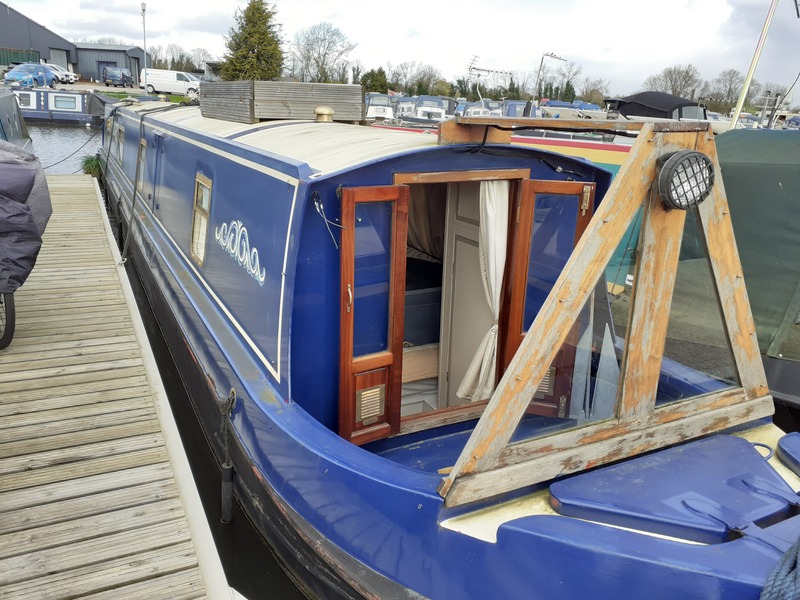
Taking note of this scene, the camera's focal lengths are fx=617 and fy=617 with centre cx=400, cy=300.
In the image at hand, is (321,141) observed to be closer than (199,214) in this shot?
Yes

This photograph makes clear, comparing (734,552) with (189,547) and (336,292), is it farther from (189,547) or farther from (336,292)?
(189,547)

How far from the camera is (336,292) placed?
3.19 meters

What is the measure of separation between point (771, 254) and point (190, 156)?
16.2ft

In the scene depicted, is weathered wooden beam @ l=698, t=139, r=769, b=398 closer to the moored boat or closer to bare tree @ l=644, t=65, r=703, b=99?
the moored boat

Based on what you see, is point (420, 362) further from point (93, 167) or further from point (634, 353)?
point (93, 167)

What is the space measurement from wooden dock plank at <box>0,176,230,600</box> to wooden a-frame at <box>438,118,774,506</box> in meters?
1.68

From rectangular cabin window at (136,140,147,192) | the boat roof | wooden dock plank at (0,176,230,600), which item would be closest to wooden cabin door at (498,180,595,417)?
the boat roof

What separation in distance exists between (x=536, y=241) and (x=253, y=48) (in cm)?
2934

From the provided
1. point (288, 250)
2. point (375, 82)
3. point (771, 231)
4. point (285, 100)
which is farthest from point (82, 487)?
point (375, 82)

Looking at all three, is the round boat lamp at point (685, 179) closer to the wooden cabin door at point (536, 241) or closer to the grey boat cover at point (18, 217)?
the wooden cabin door at point (536, 241)

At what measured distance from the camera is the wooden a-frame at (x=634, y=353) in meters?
2.24

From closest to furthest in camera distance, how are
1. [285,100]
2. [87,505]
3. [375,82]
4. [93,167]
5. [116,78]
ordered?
[87,505]
[285,100]
[93,167]
[375,82]
[116,78]

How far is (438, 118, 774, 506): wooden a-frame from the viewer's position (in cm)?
224

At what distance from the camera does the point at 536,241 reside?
3.70m
